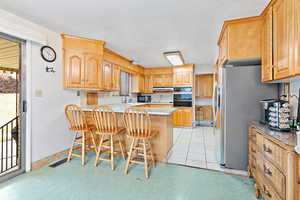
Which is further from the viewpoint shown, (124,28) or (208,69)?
(208,69)

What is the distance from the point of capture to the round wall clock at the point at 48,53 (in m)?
2.46

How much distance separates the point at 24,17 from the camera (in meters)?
2.15

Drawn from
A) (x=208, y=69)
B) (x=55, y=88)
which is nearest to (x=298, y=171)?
(x=55, y=88)

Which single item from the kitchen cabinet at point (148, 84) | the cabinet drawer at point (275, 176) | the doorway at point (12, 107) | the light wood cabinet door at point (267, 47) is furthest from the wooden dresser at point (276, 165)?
the kitchen cabinet at point (148, 84)

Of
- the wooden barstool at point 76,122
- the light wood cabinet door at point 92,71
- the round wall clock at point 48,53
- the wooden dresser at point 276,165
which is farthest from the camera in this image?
the light wood cabinet door at point 92,71

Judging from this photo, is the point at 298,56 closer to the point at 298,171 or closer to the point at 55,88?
the point at 298,171

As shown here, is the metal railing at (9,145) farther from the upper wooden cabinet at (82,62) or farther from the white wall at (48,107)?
the upper wooden cabinet at (82,62)

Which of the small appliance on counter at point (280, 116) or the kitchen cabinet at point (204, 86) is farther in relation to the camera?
the kitchen cabinet at point (204, 86)

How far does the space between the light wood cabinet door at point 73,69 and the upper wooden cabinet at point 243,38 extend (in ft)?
9.09

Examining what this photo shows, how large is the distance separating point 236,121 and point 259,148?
2.06 feet

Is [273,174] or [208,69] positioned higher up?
[208,69]

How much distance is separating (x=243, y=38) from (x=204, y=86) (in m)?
3.91

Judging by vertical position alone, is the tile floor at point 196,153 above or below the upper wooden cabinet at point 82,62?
below

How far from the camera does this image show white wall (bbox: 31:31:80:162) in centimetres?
235
